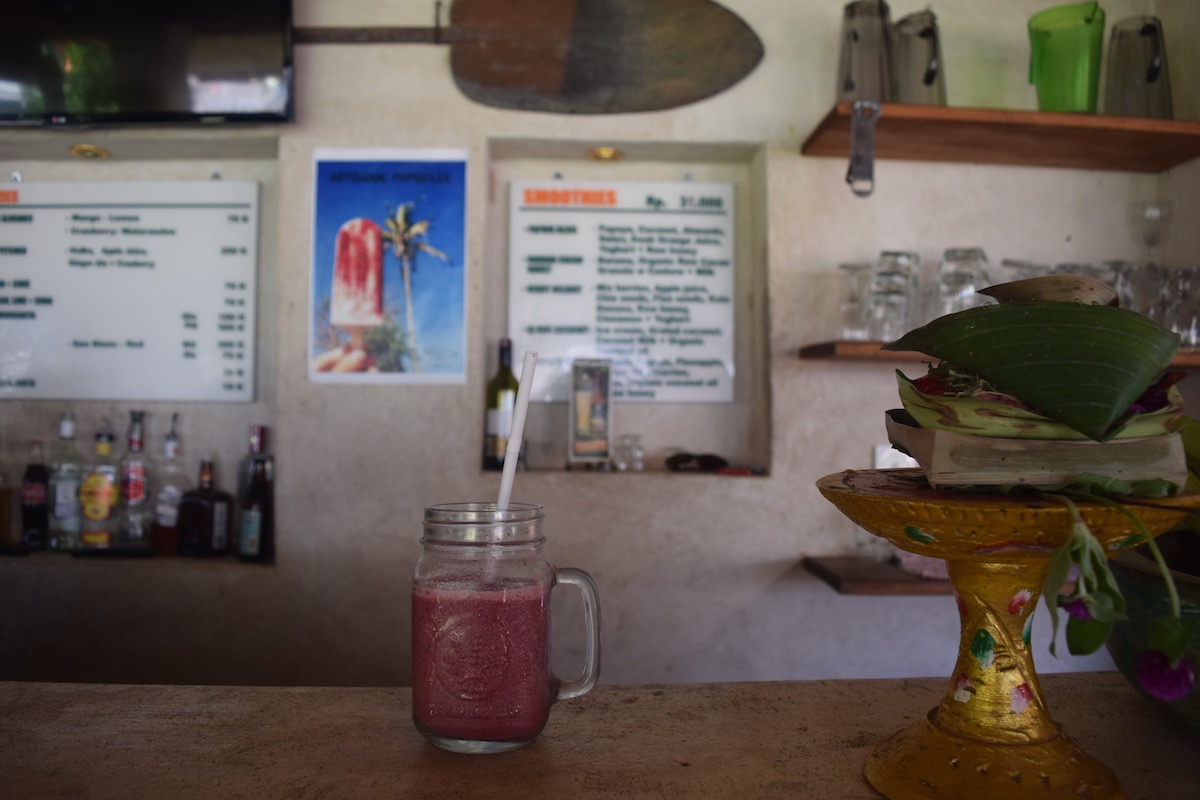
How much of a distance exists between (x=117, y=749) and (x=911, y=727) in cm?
79

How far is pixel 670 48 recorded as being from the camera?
2113mm

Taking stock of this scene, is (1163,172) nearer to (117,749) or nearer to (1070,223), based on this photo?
(1070,223)

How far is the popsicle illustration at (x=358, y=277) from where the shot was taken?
2.12 meters

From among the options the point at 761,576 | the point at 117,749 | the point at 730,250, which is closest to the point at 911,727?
the point at 117,749

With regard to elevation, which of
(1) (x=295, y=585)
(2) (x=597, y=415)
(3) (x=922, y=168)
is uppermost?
(3) (x=922, y=168)

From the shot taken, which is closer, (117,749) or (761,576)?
(117,749)

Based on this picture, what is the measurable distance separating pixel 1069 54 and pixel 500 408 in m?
1.65

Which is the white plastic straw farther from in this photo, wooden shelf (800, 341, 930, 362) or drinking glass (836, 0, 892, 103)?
drinking glass (836, 0, 892, 103)

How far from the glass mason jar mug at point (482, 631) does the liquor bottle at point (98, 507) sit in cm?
172

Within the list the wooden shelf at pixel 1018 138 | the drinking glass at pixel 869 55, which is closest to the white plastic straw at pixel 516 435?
the wooden shelf at pixel 1018 138

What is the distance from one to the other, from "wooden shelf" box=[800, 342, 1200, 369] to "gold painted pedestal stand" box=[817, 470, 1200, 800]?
1163 millimetres

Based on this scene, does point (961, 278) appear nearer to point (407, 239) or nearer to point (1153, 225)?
point (1153, 225)

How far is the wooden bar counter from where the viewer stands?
755mm

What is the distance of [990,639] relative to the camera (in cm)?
73
